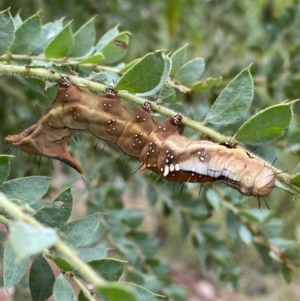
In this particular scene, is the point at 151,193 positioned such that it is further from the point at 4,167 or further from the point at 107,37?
the point at 4,167

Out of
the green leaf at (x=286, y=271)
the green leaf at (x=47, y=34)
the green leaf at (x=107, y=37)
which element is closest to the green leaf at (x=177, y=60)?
the green leaf at (x=107, y=37)

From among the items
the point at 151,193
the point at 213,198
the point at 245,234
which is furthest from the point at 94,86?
the point at 151,193

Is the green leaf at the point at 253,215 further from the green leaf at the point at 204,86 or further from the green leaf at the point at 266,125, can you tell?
the green leaf at the point at 266,125

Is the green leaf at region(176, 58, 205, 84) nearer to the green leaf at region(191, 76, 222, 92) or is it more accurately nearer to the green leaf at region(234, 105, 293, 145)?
the green leaf at region(191, 76, 222, 92)

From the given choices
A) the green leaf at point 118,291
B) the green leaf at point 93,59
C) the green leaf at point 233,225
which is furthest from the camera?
the green leaf at point 233,225

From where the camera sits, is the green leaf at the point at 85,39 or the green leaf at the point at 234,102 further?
the green leaf at the point at 85,39

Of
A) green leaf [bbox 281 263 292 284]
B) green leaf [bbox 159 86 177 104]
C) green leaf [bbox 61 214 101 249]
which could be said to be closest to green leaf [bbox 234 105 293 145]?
green leaf [bbox 159 86 177 104]
